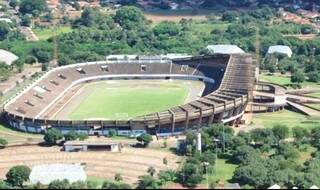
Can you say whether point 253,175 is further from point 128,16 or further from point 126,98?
point 128,16

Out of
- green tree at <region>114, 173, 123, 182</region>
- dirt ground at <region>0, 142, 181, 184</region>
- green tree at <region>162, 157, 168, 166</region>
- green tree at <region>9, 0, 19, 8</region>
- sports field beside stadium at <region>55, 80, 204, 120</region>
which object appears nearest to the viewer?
green tree at <region>114, 173, 123, 182</region>

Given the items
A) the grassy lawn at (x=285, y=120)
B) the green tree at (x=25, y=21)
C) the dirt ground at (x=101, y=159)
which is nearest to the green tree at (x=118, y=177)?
the dirt ground at (x=101, y=159)

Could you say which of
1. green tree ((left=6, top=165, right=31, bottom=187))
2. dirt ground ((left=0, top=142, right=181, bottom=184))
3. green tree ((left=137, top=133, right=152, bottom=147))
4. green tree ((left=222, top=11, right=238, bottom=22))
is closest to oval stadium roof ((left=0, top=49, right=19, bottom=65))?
dirt ground ((left=0, top=142, right=181, bottom=184))

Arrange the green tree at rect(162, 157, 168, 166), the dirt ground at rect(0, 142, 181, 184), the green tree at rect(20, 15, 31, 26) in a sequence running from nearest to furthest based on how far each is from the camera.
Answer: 1. the dirt ground at rect(0, 142, 181, 184)
2. the green tree at rect(162, 157, 168, 166)
3. the green tree at rect(20, 15, 31, 26)

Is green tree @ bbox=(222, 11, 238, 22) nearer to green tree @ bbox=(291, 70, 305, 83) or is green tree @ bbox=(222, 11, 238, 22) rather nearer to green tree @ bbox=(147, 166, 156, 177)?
green tree @ bbox=(291, 70, 305, 83)

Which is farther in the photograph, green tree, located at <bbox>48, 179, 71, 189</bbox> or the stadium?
the stadium

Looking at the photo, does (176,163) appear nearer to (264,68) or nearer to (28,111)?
(28,111)

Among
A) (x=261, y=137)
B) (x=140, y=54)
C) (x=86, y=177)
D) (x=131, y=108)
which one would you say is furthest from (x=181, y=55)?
(x=86, y=177)
